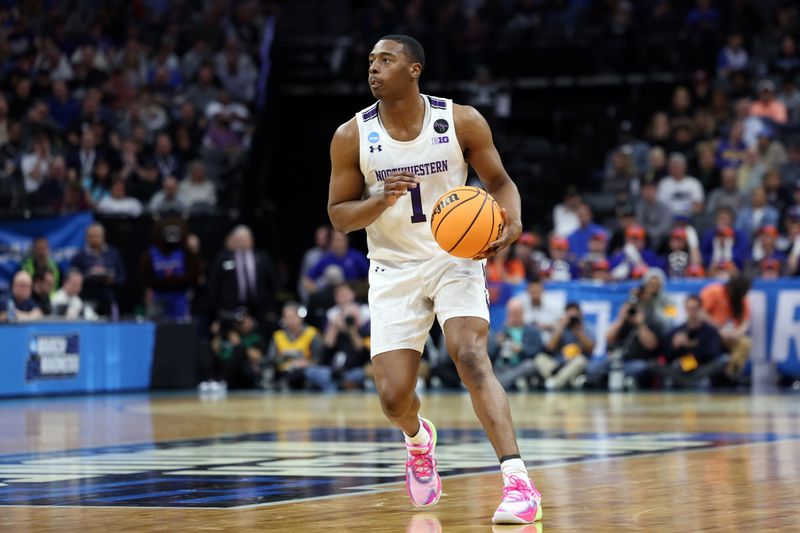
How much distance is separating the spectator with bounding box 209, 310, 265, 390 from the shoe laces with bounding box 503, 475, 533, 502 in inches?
648

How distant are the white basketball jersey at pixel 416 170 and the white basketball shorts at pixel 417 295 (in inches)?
3.7

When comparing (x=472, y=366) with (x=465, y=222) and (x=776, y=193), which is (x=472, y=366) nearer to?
(x=465, y=222)

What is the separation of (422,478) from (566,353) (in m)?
14.2

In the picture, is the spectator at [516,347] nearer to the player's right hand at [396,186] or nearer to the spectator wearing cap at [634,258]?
the spectator wearing cap at [634,258]

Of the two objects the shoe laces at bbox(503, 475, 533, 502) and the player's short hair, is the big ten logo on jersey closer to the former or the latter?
the player's short hair

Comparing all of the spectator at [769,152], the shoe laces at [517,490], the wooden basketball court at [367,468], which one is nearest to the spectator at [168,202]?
the wooden basketball court at [367,468]

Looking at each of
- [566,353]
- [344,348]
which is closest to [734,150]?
[566,353]

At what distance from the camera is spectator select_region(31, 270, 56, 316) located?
70.4 feet

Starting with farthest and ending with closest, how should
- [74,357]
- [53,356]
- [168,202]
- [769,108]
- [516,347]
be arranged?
[769,108] < [168,202] < [516,347] < [74,357] < [53,356]

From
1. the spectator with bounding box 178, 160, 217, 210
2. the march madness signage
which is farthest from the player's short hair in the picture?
the spectator with bounding box 178, 160, 217, 210

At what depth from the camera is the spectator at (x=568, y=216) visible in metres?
24.8

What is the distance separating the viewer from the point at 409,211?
26.7ft

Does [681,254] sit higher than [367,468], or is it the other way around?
[681,254]

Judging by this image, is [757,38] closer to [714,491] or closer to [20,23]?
[20,23]
